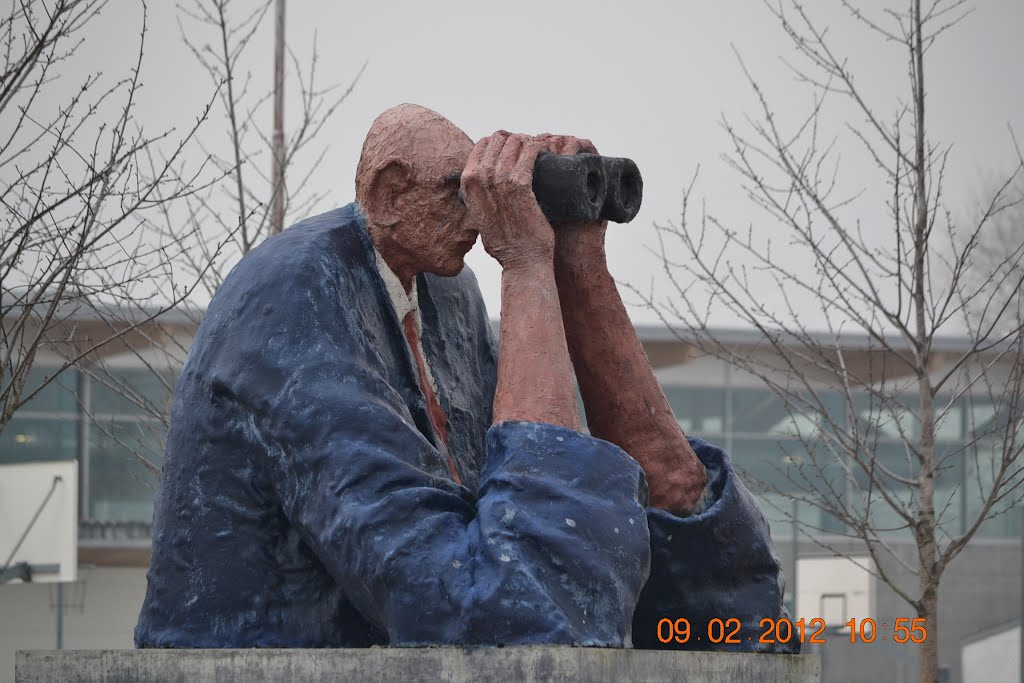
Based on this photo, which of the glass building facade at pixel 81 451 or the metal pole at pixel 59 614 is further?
the glass building facade at pixel 81 451

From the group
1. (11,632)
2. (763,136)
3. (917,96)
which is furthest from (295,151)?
(11,632)

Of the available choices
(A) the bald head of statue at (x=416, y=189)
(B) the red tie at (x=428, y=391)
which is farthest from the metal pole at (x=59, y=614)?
(A) the bald head of statue at (x=416, y=189)

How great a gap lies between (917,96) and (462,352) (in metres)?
5.16

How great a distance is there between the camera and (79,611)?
2394 centimetres

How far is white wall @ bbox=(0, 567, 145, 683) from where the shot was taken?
77.5 feet

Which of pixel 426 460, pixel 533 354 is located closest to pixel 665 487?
pixel 533 354

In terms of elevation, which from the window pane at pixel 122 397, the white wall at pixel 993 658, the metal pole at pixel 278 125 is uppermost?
the metal pole at pixel 278 125

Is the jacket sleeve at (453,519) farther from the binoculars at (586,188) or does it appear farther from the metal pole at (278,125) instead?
the metal pole at (278,125)

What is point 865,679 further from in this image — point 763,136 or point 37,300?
point 37,300

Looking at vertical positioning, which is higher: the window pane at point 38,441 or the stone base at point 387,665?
the window pane at point 38,441

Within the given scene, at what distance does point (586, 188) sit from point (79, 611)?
21.4 metres

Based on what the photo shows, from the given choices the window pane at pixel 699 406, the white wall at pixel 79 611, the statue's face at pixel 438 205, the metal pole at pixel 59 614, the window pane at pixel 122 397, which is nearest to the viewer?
the statue's face at pixel 438 205

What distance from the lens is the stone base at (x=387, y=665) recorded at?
10.9 feet

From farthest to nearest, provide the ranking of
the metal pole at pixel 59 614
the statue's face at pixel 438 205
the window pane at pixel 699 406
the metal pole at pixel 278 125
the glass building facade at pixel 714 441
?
1. the window pane at pixel 699 406
2. the glass building facade at pixel 714 441
3. the metal pole at pixel 59 614
4. the metal pole at pixel 278 125
5. the statue's face at pixel 438 205
